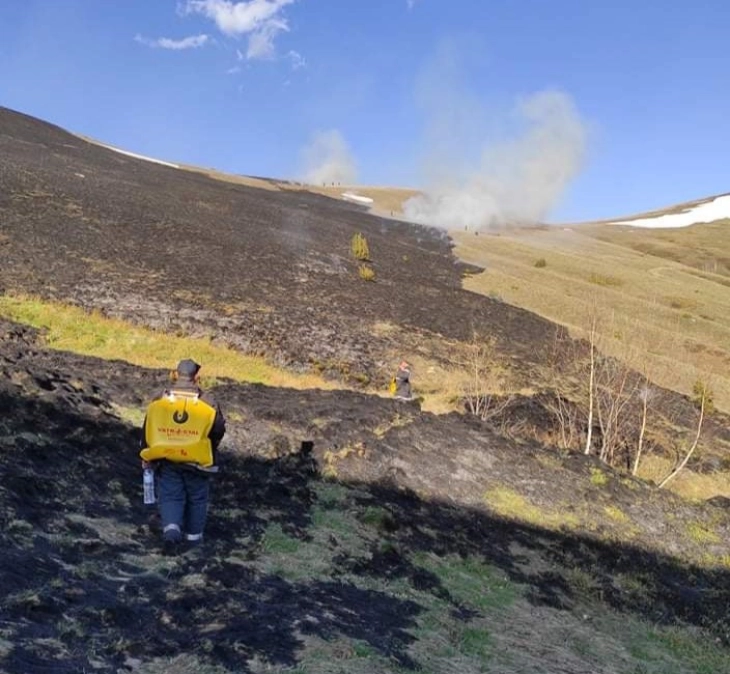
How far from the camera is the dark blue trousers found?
22.9 ft

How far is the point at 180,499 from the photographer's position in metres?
7.04

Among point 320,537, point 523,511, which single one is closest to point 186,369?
point 320,537

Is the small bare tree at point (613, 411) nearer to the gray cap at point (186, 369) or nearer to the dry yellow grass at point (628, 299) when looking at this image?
the dry yellow grass at point (628, 299)

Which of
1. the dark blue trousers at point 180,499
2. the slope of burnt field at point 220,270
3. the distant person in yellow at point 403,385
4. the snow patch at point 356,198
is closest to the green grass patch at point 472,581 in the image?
the dark blue trousers at point 180,499

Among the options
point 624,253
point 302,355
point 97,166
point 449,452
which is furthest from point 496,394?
point 624,253

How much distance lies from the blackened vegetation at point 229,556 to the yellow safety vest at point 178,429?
933mm

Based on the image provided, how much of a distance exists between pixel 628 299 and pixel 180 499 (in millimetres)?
37405

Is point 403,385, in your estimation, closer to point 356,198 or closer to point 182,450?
point 182,450

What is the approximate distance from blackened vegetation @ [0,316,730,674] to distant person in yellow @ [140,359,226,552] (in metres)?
0.32

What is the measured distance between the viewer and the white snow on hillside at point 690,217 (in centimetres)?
9710

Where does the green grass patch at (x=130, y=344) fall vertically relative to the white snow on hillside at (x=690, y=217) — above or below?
below

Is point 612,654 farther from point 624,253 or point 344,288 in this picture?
point 624,253

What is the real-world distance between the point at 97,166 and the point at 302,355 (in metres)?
26.9

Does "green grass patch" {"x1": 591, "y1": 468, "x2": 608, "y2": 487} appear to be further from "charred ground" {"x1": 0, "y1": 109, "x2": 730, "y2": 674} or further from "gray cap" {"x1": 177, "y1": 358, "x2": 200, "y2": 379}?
"gray cap" {"x1": 177, "y1": 358, "x2": 200, "y2": 379}
